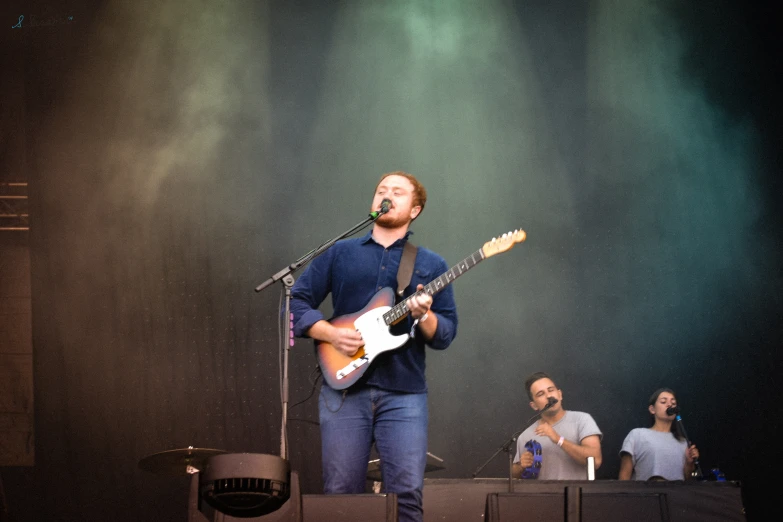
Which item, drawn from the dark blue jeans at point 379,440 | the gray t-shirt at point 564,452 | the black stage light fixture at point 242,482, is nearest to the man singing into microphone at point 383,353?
the dark blue jeans at point 379,440

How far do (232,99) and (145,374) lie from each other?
2.16 metres

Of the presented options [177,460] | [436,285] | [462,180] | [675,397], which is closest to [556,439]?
[675,397]

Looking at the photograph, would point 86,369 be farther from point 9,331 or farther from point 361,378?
point 361,378

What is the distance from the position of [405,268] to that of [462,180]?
2.64 m

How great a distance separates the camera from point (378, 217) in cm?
403

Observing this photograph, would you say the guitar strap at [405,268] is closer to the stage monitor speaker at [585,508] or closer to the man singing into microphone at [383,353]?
the man singing into microphone at [383,353]

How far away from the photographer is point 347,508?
3.27 meters

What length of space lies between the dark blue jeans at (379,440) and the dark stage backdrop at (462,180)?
252 centimetres

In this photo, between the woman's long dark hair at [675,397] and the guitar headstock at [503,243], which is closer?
the guitar headstock at [503,243]

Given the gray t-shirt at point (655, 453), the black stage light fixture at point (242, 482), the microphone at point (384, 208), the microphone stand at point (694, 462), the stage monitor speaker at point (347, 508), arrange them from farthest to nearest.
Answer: the gray t-shirt at point (655, 453) → the microphone stand at point (694, 462) → the microphone at point (384, 208) → the stage monitor speaker at point (347, 508) → the black stage light fixture at point (242, 482)

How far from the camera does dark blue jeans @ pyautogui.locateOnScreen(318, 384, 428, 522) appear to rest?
11.8ft

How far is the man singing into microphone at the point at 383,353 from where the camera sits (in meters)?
3.65

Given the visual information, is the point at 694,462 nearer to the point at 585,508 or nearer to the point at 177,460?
the point at 585,508

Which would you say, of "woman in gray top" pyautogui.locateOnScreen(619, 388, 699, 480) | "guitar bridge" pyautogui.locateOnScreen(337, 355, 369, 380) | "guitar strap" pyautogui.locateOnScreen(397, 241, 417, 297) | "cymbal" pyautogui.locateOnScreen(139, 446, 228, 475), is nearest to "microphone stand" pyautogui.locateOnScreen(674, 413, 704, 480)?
"woman in gray top" pyautogui.locateOnScreen(619, 388, 699, 480)
